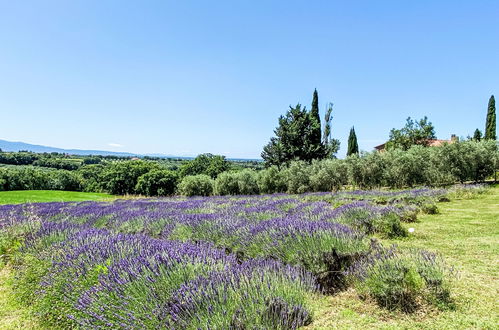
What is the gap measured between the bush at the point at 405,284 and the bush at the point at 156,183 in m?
45.5

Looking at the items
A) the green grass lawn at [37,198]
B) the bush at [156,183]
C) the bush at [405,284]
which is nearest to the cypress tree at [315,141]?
the green grass lawn at [37,198]

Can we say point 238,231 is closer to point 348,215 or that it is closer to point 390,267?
point 390,267

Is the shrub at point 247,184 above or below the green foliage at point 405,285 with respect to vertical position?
below

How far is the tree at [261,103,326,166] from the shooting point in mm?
33094

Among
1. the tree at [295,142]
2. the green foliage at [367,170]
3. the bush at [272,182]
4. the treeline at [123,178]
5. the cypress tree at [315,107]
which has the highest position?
the cypress tree at [315,107]

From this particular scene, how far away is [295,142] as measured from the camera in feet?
110

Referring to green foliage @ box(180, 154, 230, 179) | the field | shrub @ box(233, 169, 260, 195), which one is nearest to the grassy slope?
the field

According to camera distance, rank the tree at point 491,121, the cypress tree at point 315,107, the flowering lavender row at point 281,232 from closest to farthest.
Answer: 1. the flowering lavender row at point 281,232
2. the cypress tree at point 315,107
3. the tree at point 491,121

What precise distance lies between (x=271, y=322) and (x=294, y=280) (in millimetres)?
645

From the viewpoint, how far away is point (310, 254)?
142 inches

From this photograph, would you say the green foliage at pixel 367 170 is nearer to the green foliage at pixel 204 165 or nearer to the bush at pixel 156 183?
the bush at pixel 156 183

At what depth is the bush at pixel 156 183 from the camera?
4662 cm

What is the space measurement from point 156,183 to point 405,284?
1848 inches

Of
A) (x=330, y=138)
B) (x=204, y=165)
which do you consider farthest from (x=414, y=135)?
(x=204, y=165)
